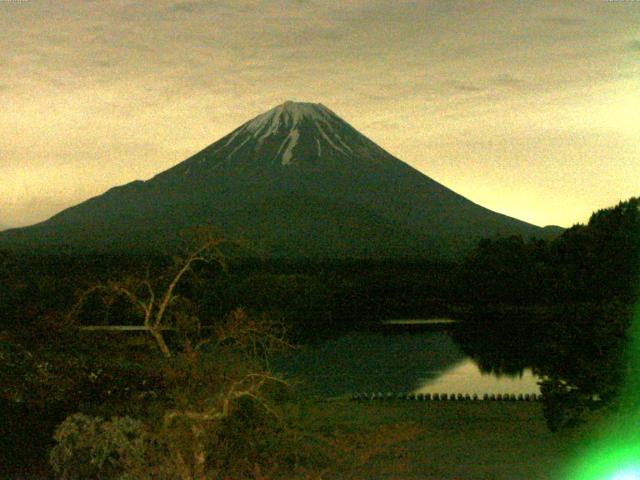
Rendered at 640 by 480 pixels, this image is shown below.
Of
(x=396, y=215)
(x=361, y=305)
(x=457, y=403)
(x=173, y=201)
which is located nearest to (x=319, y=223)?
(x=396, y=215)

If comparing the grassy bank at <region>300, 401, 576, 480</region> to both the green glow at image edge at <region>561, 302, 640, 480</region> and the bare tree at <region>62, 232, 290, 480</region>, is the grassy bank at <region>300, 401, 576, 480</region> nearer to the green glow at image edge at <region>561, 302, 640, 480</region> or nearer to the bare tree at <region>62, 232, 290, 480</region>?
the green glow at image edge at <region>561, 302, 640, 480</region>

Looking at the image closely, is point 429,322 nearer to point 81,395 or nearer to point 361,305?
point 361,305

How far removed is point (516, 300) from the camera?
4475 cm

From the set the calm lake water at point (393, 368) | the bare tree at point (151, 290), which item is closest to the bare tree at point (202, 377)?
the bare tree at point (151, 290)

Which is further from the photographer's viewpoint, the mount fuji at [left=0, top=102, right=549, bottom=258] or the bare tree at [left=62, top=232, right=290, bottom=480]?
the mount fuji at [left=0, top=102, right=549, bottom=258]

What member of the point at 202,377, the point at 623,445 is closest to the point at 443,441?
the point at 623,445

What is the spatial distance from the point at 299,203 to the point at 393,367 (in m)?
61.6

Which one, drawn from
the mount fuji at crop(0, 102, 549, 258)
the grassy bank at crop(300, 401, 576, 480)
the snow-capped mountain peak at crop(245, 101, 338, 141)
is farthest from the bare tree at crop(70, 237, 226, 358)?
the snow-capped mountain peak at crop(245, 101, 338, 141)

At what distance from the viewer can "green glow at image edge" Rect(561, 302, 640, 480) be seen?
8.71 m

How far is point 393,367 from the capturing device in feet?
94.6

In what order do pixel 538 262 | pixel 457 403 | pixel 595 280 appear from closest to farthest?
1. pixel 457 403
2. pixel 595 280
3. pixel 538 262

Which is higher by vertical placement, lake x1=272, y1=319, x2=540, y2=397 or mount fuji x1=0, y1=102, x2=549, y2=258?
mount fuji x1=0, y1=102, x2=549, y2=258

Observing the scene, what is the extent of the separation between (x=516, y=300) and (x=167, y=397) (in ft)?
125

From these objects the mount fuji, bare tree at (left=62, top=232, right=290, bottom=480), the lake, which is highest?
the mount fuji
